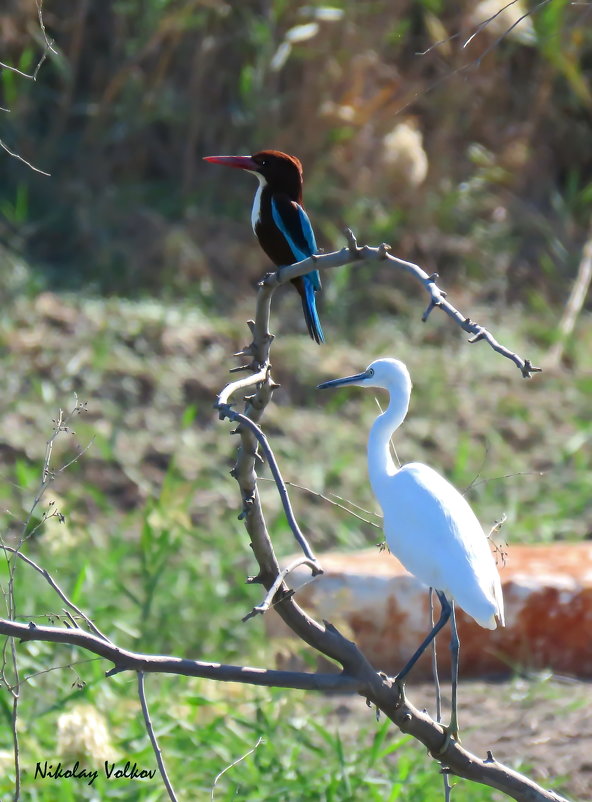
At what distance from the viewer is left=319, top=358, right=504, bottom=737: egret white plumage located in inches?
77.9

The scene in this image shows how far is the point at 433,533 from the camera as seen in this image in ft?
6.58

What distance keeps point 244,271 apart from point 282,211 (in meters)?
3.62

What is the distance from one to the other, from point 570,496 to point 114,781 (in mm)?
2936

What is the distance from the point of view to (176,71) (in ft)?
23.6

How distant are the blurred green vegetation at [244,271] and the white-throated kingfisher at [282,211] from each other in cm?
118

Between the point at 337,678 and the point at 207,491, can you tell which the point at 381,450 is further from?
the point at 207,491

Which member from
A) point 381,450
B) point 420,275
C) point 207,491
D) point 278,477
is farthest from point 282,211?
point 207,491

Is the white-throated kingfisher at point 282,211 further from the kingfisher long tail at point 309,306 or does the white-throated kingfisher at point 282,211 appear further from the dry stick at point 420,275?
the dry stick at point 420,275

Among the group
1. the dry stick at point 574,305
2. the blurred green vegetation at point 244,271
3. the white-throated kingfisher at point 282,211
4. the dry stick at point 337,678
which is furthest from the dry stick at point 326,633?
the dry stick at point 574,305
